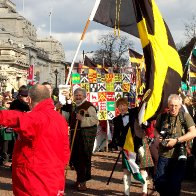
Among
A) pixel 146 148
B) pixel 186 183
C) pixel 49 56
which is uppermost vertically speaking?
pixel 49 56

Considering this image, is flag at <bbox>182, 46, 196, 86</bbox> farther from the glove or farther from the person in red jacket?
the person in red jacket

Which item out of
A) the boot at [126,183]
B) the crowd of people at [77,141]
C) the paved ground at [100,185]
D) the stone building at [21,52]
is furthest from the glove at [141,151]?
the stone building at [21,52]

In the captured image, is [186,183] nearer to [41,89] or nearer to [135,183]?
[135,183]

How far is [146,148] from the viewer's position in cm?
827

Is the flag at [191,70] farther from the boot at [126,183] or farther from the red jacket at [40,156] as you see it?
the red jacket at [40,156]

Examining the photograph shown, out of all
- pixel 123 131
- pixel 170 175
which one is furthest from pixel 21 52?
pixel 170 175

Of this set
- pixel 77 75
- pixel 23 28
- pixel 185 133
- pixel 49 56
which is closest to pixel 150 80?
pixel 185 133

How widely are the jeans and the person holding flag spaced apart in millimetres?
1353

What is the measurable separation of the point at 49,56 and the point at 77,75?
123593mm

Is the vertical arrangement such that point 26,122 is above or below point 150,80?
below

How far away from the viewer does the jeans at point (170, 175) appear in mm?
6449

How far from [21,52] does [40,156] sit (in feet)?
329

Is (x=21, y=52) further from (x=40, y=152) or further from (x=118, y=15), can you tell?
(x=40, y=152)

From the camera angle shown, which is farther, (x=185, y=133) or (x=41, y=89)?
(x=185, y=133)
